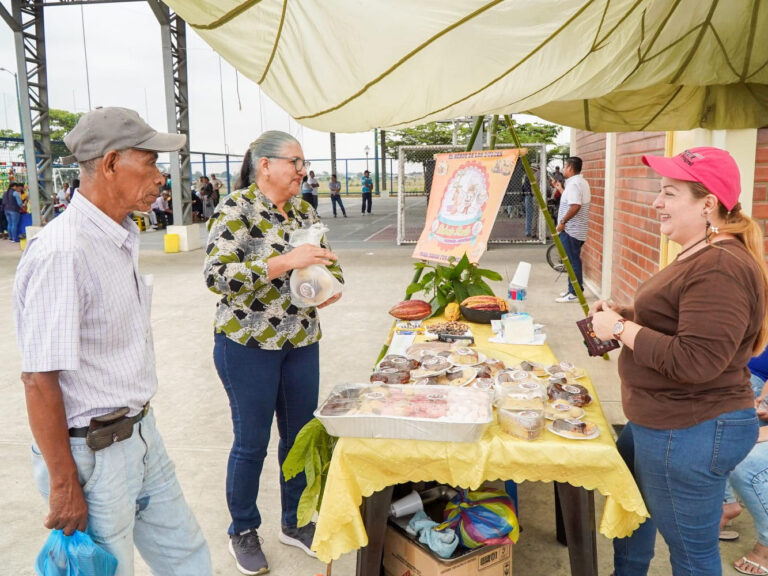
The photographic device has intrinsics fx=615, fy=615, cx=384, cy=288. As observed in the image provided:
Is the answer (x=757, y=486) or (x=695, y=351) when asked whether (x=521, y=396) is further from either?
(x=757, y=486)

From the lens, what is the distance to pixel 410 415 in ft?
7.04

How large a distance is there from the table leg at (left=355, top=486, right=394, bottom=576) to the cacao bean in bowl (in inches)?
67.9

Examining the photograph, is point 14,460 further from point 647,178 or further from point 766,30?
point 647,178

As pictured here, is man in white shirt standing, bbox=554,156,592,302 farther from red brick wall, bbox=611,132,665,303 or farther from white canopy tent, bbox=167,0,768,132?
white canopy tent, bbox=167,0,768,132

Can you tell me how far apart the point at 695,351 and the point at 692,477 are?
445 millimetres

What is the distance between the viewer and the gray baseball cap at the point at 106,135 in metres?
1.74

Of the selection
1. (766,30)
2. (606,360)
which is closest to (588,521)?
(766,30)

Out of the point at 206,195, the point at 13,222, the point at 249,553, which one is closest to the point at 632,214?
the point at 249,553

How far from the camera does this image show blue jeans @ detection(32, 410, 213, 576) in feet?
5.88

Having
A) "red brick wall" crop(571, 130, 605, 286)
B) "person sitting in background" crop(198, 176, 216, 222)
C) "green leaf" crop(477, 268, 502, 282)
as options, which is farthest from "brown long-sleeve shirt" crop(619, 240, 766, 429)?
"person sitting in background" crop(198, 176, 216, 222)

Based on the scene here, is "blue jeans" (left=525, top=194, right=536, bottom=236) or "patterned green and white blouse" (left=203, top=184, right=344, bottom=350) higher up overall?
"patterned green and white blouse" (left=203, top=184, right=344, bottom=350)

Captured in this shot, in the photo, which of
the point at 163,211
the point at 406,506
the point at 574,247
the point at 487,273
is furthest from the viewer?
the point at 163,211

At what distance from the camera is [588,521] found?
2230mm

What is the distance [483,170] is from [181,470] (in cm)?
284
